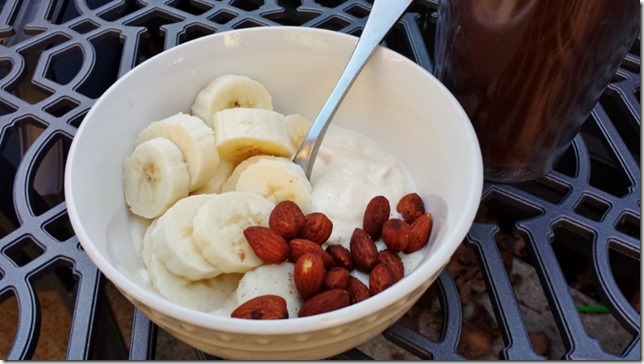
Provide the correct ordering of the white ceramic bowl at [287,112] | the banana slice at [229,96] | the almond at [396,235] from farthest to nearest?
the banana slice at [229,96] < the almond at [396,235] < the white ceramic bowl at [287,112]

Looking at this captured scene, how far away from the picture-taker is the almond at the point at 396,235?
58cm

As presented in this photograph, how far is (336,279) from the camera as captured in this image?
1.77ft

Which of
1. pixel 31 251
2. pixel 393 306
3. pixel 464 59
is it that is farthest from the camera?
pixel 31 251

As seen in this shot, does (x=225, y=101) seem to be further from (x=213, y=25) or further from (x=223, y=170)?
(x=213, y=25)

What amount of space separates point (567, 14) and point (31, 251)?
69 centimetres

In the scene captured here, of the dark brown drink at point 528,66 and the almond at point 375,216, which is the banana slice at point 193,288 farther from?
the dark brown drink at point 528,66

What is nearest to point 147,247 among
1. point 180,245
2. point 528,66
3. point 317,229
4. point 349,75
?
point 180,245

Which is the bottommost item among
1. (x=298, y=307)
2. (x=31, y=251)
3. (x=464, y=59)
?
(x=31, y=251)

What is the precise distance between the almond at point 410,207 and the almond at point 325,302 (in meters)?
0.13

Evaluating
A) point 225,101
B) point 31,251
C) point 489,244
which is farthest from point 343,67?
point 31,251

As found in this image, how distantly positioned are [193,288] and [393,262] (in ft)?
0.57

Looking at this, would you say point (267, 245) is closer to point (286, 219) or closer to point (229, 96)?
point (286, 219)

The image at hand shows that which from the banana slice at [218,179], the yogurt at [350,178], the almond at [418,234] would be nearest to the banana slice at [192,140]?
the banana slice at [218,179]

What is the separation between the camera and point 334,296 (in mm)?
513
